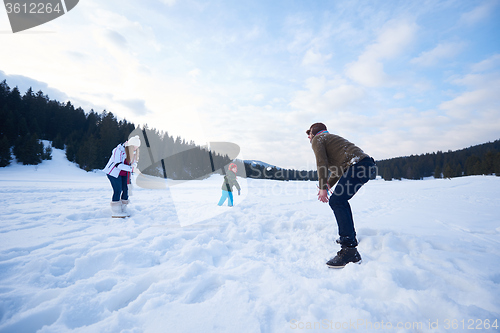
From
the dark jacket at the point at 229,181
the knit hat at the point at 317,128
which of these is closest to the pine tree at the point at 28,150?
the dark jacket at the point at 229,181

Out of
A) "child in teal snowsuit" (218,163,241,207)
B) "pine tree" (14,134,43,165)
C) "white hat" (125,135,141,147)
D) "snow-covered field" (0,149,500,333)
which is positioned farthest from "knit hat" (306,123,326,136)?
"pine tree" (14,134,43,165)

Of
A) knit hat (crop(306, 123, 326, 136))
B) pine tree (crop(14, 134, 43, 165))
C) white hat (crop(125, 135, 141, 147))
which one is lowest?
knit hat (crop(306, 123, 326, 136))

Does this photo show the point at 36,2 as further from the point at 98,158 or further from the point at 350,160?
the point at 98,158

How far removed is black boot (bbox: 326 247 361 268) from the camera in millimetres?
2549

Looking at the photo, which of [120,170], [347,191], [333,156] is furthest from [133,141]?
[347,191]

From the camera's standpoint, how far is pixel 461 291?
6.15 feet

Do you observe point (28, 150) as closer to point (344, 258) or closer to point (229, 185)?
point (229, 185)

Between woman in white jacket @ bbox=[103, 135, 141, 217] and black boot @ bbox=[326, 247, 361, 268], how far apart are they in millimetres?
4745

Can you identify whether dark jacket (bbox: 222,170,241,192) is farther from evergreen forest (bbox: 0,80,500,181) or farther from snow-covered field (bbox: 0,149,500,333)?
evergreen forest (bbox: 0,80,500,181)

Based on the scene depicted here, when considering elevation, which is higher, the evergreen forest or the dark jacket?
the evergreen forest

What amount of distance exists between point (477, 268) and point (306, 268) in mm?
1894

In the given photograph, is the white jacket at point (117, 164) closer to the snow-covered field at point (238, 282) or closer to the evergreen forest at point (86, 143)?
the snow-covered field at point (238, 282)

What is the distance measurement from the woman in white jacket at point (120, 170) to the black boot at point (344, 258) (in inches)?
187

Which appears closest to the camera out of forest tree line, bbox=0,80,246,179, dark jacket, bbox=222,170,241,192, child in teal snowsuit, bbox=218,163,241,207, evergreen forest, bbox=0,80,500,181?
child in teal snowsuit, bbox=218,163,241,207
